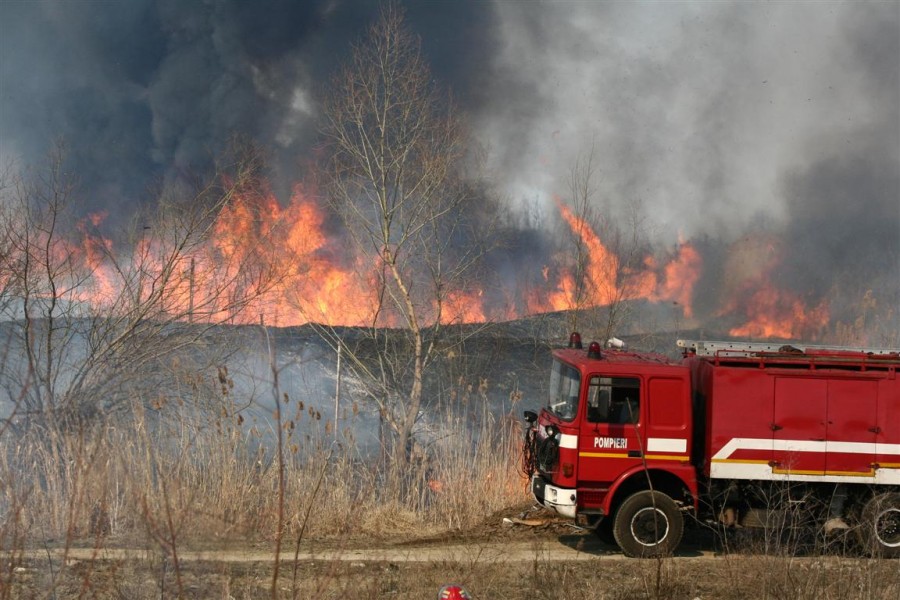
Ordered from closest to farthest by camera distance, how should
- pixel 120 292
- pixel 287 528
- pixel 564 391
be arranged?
pixel 564 391, pixel 287 528, pixel 120 292

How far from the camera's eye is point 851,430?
9883 mm

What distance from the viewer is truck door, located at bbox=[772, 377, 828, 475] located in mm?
9859

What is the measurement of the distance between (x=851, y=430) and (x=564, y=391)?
3321 millimetres

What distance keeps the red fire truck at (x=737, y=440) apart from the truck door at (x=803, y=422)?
1cm

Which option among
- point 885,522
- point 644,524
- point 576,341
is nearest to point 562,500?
point 644,524

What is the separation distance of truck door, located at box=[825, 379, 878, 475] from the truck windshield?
292 cm

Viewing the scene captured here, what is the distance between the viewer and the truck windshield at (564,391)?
10.1 metres

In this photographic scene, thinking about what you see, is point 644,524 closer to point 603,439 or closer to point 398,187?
point 603,439

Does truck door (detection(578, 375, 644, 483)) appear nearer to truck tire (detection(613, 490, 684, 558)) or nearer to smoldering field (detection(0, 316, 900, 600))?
truck tire (detection(613, 490, 684, 558))

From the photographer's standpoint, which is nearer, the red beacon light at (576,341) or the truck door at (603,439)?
the truck door at (603,439)

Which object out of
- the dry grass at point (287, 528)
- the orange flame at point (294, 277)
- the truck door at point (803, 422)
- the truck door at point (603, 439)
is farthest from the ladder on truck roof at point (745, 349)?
the orange flame at point (294, 277)

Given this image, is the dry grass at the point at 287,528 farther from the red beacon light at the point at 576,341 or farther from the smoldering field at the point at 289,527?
the red beacon light at the point at 576,341

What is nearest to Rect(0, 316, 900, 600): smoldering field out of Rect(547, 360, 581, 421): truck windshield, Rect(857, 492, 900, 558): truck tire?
Rect(857, 492, 900, 558): truck tire

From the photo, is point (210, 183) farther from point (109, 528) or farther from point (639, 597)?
point (639, 597)
